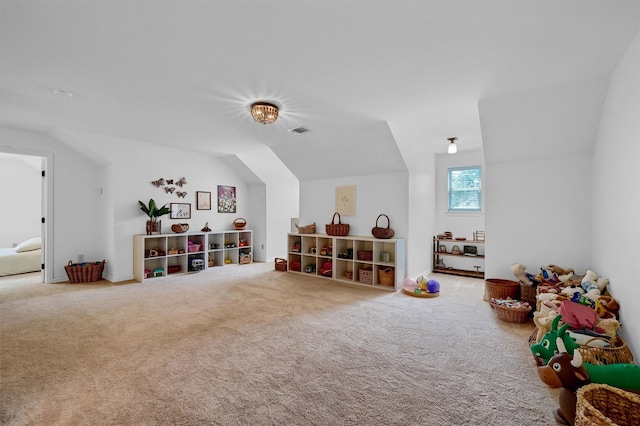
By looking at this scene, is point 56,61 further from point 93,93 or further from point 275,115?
point 275,115

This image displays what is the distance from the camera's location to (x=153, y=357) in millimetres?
2461

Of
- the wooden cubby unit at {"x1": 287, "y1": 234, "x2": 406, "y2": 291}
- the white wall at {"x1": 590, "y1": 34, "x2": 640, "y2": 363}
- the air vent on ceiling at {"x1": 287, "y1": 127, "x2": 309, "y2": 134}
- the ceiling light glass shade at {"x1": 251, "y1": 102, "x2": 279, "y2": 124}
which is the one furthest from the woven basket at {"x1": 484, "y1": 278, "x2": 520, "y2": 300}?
the ceiling light glass shade at {"x1": 251, "y1": 102, "x2": 279, "y2": 124}

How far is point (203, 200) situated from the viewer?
649cm

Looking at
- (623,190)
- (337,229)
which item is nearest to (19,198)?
(337,229)

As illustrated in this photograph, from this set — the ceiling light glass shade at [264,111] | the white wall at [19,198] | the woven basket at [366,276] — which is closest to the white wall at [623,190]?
the woven basket at [366,276]

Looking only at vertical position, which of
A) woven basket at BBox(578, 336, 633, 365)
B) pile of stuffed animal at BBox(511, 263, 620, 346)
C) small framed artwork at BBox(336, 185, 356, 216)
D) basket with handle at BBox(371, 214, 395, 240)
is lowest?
woven basket at BBox(578, 336, 633, 365)

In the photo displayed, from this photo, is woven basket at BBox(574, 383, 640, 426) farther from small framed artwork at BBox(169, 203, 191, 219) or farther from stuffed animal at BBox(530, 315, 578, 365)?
small framed artwork at BBox(169, 203, 191, 219)

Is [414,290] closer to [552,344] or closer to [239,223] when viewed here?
[552,344]

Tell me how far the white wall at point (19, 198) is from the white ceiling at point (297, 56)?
4511 mm

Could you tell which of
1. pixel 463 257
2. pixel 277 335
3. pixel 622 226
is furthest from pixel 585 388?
pixel 463 257

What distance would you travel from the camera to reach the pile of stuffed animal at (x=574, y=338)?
1.61 metres

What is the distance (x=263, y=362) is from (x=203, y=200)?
16.0 ft

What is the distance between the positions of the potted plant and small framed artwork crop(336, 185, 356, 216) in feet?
11.1

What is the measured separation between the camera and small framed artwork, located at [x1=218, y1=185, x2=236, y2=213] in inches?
270
